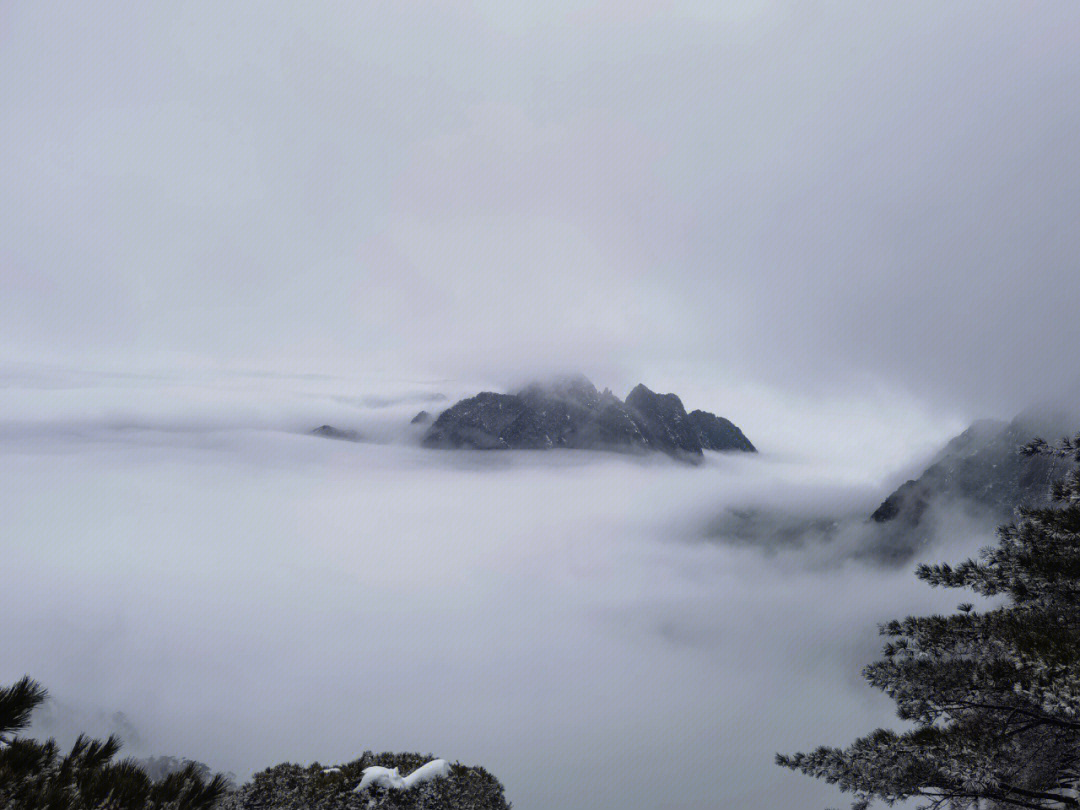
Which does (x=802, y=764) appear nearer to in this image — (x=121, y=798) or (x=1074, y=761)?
(x=1074, y=761)

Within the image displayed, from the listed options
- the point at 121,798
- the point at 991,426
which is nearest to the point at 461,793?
the point at 121,798

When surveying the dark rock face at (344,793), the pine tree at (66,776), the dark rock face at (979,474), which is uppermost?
the dark rock face at (979,474)

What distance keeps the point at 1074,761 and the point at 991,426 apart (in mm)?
214671

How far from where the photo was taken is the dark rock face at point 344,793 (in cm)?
1156

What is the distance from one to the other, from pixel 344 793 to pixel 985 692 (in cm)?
1187

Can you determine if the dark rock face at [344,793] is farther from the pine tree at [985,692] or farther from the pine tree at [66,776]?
the pine tree at [985,692]

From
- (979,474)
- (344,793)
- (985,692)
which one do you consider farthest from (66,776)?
(979,474)

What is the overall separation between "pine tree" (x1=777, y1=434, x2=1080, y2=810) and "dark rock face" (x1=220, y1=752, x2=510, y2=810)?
7287mm

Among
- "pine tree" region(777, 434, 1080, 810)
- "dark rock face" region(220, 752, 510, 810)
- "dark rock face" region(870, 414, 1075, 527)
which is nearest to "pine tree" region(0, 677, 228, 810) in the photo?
"dark rock face" region(220, 752, 510, 810)

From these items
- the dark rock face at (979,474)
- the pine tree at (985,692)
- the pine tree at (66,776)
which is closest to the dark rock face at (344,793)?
the pine tree at (66,776)

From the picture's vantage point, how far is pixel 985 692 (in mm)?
7422

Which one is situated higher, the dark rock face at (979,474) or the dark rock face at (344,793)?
the dark rock face at (979,474)

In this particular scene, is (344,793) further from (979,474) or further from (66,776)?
(979,474)

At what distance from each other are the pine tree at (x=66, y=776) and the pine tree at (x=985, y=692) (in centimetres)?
954
